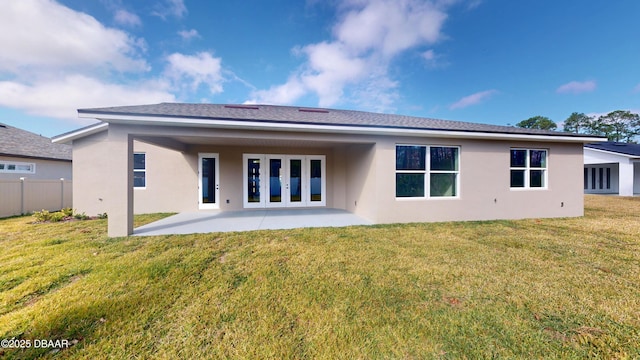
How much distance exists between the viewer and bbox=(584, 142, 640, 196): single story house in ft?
52.2

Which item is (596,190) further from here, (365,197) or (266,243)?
(266,243)

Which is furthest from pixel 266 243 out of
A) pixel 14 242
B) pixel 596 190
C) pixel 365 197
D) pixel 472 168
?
pixel 596 190

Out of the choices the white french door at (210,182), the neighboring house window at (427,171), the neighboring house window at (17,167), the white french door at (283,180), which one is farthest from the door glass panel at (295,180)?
the neighboring house window at (17,167)

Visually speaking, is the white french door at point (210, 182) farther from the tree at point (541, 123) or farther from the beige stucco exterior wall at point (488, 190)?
the tree at point (541, 123)

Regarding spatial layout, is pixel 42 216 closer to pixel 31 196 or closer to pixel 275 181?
pixel 31 196

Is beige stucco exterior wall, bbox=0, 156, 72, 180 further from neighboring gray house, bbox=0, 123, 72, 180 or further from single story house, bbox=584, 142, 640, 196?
single story house, bbox=584, 142, 640, 196

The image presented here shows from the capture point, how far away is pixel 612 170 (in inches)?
731

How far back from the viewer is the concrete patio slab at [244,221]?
6.29m

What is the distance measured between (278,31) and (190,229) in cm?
1054

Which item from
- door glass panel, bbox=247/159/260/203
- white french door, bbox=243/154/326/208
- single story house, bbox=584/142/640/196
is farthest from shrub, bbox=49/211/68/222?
single story house, bbox=584/142/640/196

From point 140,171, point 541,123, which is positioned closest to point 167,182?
point 140,171

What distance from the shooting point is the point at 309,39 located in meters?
12.5

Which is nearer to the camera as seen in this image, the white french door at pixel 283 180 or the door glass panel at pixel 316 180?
the white french door at pixel 283 180

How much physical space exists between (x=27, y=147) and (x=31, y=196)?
5.13m
